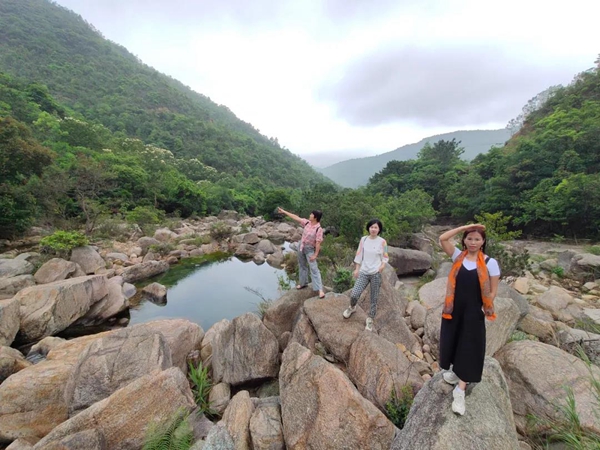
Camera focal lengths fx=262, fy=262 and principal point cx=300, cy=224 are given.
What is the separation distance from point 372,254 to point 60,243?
39.0 ft

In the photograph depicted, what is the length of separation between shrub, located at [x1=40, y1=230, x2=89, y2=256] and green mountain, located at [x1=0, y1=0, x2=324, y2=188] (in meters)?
39.1

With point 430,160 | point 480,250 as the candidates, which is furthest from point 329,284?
point 430,160

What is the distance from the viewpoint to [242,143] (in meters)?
70.4

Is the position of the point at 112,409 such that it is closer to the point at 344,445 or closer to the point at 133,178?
the point at 344,445

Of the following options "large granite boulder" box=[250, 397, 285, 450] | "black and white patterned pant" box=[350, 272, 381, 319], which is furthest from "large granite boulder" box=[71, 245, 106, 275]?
"black and white patterned pant" box=[350, 272, 381, 319]

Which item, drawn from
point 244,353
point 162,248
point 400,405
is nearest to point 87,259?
point 162,248

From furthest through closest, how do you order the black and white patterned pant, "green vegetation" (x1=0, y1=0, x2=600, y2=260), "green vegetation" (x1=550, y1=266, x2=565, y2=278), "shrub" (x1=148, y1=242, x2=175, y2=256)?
1. "shrub" (x1=148, y1=242, x2=175, y2=256)
2. "green vegetation" (x1=0, y1=0, x2=600, y2=260)
3. "green vegetation" (x1=550, y1=266, x2=565, y2=278)
4. the black and white patterned pant

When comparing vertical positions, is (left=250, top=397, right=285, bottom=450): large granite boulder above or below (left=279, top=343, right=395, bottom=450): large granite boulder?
below

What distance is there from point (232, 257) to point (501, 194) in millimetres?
24201

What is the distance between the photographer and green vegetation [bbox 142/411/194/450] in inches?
120

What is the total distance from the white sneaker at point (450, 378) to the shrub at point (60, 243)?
12861 mm

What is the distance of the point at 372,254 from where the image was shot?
14.2ft

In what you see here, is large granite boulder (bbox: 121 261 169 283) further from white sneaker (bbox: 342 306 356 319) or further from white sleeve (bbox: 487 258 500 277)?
white sleeve (bbox: 487 258 500 277)

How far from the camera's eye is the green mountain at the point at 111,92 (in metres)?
48.2
